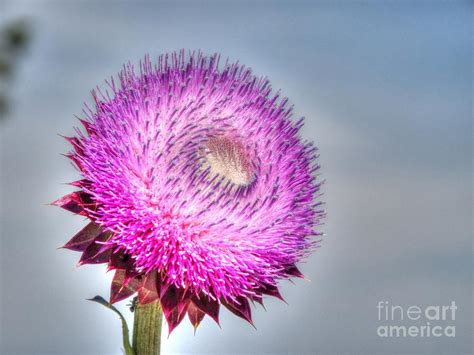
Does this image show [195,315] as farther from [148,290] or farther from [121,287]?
[121,287]

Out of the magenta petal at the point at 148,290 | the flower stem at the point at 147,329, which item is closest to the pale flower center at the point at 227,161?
the magenta petal at the point at 148,290

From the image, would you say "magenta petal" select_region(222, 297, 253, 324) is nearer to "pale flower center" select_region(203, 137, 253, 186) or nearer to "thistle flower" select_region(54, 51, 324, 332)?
"thistle flower" select_region(54, 51, 324, 332)

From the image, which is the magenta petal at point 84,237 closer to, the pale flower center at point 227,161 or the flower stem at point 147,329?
the flower stem at point 147,329

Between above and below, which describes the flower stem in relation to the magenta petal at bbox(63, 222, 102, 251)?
below

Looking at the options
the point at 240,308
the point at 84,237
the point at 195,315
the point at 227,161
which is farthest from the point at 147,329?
the point at 227,161

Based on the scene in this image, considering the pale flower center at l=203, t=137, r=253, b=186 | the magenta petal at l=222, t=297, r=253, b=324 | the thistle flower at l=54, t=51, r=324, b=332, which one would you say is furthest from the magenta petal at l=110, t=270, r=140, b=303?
the pale flower center at l=203, t=137, r=253, b=186

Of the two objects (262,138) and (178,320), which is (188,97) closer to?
(262,138)
